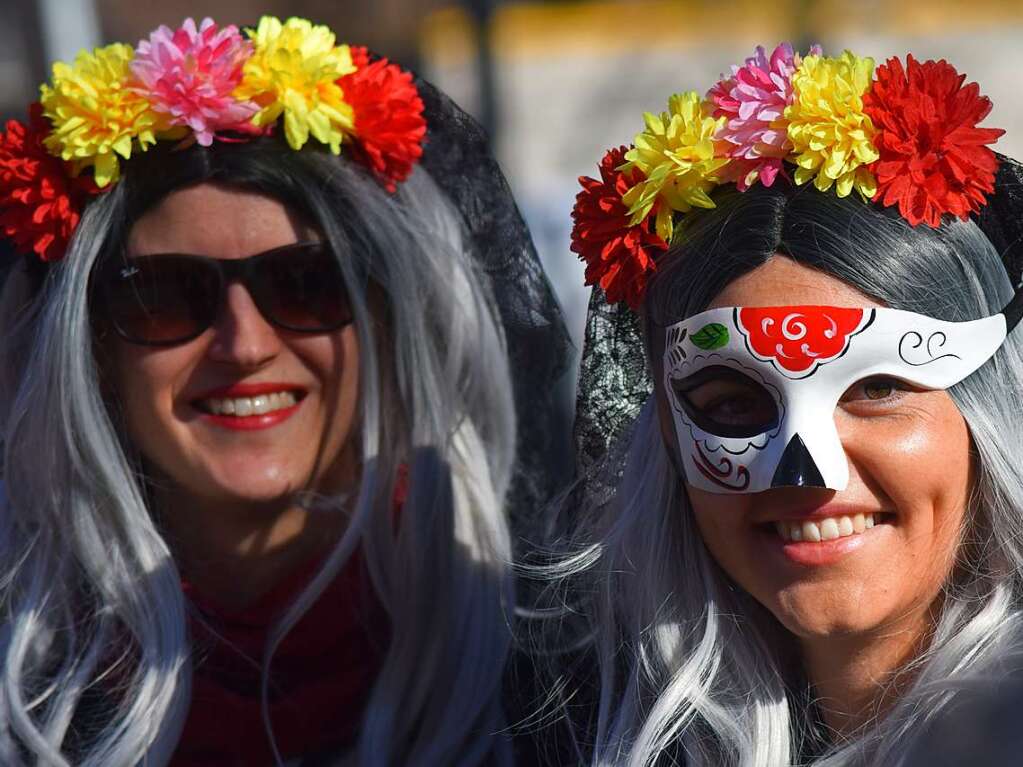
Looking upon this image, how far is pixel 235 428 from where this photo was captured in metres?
2.71

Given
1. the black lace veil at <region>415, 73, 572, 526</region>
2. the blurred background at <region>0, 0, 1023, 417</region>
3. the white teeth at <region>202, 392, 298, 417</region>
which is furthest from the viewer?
the blurred background at <region>0, 0, 1023, 417</region>

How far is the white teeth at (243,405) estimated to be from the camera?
2723 mm

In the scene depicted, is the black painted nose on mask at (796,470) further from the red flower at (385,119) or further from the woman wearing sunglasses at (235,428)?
the red flower at (385,119)

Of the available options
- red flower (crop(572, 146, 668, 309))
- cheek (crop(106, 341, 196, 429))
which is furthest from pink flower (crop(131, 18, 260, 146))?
red flower (crop(572, 146, 668, 309))

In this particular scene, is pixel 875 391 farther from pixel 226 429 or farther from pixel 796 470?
pixel 226 429

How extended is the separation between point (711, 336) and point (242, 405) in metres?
1.07

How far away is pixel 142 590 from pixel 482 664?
0.69 metres

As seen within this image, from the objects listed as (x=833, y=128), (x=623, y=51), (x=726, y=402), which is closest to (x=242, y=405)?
(x=726, y=402)

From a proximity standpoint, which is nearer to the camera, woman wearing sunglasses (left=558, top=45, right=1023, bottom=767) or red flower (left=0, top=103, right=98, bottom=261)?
woman wearing sunglasses (left=558, top=45, right=1023, bottom=767)

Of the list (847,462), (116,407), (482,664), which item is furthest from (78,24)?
(847,462)

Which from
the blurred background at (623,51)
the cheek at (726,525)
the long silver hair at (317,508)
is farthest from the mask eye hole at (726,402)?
the blurred background at (623,51)

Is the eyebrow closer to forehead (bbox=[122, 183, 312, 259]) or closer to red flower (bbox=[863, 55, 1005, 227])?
forehead (bbox=[122, 183, 312, 259])

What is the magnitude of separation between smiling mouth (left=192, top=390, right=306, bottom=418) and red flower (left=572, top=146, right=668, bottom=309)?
2.57 feet

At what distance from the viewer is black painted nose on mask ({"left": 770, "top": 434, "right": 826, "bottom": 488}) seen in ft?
6.41
